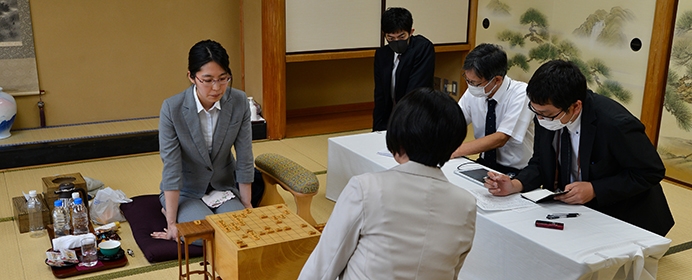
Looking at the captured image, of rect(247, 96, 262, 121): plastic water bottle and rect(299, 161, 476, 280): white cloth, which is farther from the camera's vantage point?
rect(247, 96, 262, 121): plastic water bottle

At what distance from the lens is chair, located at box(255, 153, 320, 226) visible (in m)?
3.21

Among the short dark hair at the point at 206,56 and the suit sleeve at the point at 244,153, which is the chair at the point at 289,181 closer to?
the suit sleeve at the point at 244,153

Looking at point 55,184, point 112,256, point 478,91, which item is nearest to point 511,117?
point 478,91

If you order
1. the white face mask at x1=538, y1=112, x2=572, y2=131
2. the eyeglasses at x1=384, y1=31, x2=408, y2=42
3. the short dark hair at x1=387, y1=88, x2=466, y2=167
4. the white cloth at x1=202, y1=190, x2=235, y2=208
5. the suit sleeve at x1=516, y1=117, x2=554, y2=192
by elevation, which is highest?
the eyeglasses at x1=384, y1=31, x2=408, y2=42

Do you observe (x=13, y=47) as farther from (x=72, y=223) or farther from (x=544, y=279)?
(x=544, y=279)

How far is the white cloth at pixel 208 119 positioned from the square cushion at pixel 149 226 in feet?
1.64

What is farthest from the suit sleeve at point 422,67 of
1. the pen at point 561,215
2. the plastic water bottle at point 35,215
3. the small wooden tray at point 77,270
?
the plastic water bottle at point 35,215

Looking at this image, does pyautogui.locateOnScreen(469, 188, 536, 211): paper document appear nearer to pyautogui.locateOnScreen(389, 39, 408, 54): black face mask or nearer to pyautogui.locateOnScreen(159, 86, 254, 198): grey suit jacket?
pyautogui.locateOnScreen(159, 86, 254, 198): grey suit jacket

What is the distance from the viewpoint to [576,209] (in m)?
2.51

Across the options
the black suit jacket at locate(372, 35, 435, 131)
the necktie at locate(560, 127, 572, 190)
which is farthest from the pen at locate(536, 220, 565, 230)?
the black suit jacket at locate(372, 35, 435, 131)

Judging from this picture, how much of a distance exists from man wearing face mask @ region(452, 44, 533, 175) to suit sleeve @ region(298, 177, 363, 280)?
5.54 feet

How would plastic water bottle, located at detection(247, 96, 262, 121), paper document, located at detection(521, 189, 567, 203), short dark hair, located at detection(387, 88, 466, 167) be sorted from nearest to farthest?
1. short dark hair, located at detection(387, 88, 466, 167)
2. paper document, located at detection(521, 189, 567, 203)
3. plastic water bottle, located at detection(247, 96, 262, 121)

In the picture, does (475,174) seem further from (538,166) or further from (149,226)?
(149,226)

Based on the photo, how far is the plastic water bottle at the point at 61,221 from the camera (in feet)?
10.1
